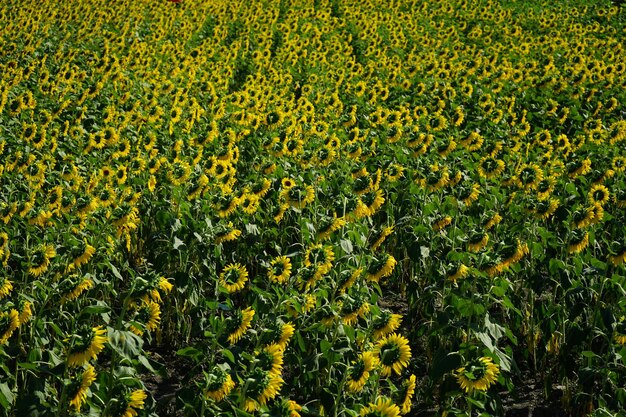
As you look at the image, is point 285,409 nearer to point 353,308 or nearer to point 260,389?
point 260,389

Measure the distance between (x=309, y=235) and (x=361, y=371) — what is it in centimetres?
180

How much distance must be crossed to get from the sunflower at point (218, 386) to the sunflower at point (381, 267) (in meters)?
1.21

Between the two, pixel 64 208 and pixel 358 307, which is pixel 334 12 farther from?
pixel 358 307

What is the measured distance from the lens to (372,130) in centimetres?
736

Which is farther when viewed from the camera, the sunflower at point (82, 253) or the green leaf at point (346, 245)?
the green leaf at point (346, 245)

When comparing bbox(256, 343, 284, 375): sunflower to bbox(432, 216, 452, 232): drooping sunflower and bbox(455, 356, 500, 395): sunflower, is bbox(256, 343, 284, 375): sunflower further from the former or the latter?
bbox(432, 216, 452, 232): drooping sunflower

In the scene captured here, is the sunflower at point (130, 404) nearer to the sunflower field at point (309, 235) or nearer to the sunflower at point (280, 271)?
the sunflower field at point (309, 235)

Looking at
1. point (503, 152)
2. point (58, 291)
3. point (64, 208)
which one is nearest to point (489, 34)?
point (503, 152)

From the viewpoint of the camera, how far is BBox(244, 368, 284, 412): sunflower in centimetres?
293

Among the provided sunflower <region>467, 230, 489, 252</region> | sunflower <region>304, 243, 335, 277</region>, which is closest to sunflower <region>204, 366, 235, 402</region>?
sunflower <region>304, 243, 335, 277</region>

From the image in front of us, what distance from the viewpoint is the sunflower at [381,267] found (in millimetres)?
3935

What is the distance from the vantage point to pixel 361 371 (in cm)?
315

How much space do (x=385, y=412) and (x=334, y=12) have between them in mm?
12967

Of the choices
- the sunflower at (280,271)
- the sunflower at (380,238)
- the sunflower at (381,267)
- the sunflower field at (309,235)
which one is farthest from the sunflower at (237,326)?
the sunflower at (380,238)
